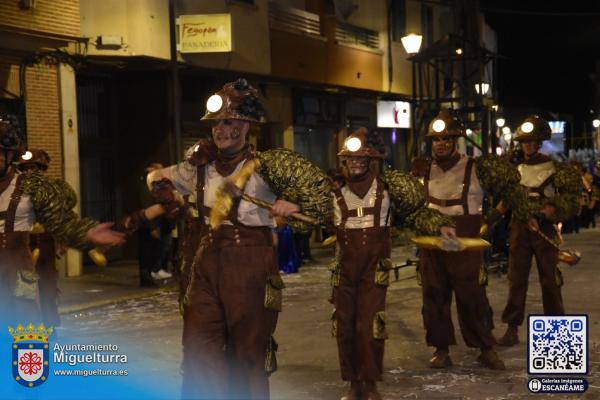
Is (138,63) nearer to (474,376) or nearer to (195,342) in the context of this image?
(474,376)

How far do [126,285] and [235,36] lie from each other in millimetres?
6820

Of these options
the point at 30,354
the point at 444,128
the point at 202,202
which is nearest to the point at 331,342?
the point at 444,128

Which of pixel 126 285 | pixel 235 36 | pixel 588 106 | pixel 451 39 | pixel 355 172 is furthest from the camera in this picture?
pixel 588 106

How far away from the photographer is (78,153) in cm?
1847

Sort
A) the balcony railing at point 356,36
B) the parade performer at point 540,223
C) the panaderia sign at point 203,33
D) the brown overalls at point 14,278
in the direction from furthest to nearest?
the balcony railing at point 356,36 < the panaderia sign at point 203,33 < the parade performer at point 540,223 < the brown overalls at point 14,278

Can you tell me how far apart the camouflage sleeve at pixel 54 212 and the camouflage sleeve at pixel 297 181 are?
1448 mm

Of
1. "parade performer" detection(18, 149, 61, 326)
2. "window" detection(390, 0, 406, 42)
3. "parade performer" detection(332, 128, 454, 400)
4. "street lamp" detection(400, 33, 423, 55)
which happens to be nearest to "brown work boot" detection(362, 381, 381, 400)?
"parade performer" detection(332, 128, 454, 400)

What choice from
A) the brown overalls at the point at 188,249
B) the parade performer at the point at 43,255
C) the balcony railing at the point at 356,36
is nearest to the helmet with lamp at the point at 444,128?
the brown overalls at the point at 188,249

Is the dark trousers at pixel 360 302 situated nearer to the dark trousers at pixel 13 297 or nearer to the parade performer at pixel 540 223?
the dark trousers at pixel 13 297

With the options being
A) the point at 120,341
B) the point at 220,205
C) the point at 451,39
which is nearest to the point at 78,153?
the point at 451,39

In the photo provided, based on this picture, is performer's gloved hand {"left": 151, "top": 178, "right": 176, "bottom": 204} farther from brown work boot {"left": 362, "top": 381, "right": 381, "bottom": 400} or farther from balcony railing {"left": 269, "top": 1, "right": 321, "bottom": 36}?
balcony railing {"left": 269, "top": 1, "right": 321, "bottom": 36}

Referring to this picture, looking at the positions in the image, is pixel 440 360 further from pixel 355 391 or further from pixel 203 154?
pixel 203 154

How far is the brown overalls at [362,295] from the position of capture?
7457 mm

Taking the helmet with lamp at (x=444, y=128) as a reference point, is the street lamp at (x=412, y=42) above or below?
above
